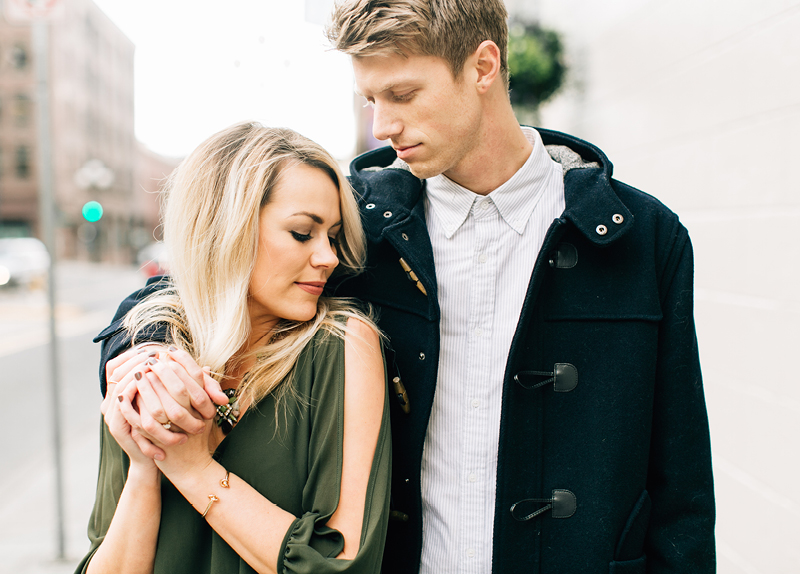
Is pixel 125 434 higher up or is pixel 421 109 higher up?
pixel 421 109

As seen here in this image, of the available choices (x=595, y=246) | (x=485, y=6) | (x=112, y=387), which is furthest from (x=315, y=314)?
(x=485, y=6)

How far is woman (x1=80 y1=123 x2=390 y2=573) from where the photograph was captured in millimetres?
1194

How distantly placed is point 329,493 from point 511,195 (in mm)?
925

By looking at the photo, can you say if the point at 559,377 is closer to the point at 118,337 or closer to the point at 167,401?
the point at 167,401

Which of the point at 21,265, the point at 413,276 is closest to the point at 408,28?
the point at 413,276

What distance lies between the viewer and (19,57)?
1261 inches

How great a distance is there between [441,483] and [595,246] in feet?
2.43

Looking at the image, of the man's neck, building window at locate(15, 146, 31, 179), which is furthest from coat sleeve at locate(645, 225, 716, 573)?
building window at locate(15, 146, 31, 179)

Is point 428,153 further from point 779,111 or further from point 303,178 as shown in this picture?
point 779,111

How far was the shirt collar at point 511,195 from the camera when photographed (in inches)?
63.2

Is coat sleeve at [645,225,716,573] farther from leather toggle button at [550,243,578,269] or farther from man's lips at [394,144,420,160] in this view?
man's lips at [394,144,420,160]

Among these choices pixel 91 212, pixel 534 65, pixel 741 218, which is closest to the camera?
pixel 741 218

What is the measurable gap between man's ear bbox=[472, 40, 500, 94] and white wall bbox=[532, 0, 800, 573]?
1.16 meters

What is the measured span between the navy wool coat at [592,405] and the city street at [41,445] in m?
3.30
